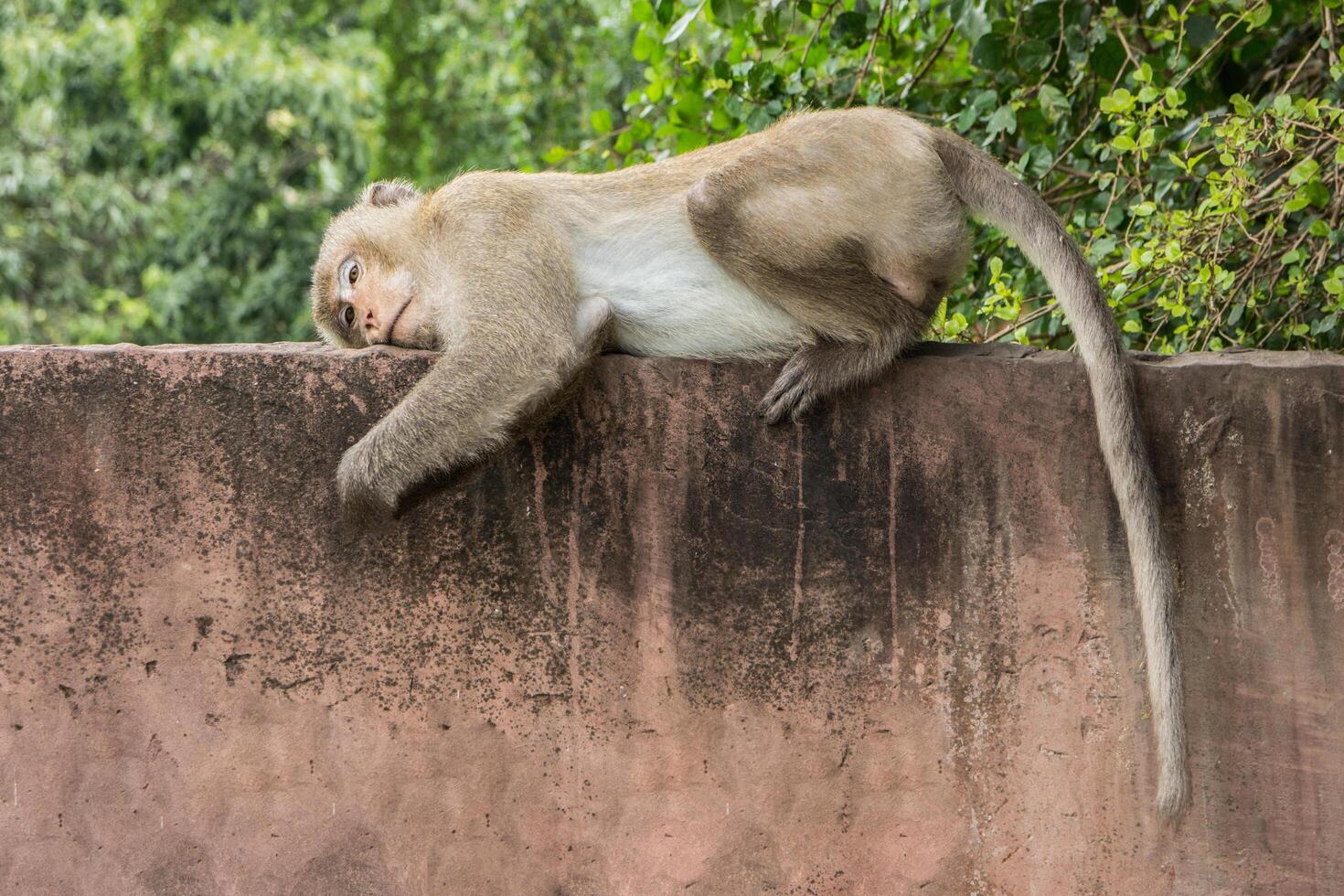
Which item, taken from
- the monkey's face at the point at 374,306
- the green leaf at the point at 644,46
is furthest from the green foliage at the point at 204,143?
the monkey's face at the point at 374,306

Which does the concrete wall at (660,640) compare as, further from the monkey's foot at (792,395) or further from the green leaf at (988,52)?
the green leaf at (988,52)

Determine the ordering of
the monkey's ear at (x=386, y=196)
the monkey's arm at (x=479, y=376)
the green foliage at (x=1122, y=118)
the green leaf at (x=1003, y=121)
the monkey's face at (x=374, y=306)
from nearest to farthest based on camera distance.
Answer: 1. the monkey's arm at (x=479, y=376)
2. the monkey's face at (x=374, y=306)
3. the green foliage at (x=1122, y=118)
4. the monkey's ear at (x=386, y=196)
5. the green leaf at (x=1003, y=121)

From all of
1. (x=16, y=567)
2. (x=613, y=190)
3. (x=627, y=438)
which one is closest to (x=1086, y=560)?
(x=627, y=438)

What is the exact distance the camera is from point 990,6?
4191 millimetres

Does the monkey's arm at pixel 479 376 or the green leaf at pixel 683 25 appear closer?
the monkey's arm at pixel 479 376

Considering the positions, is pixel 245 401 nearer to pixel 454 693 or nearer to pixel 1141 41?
pixel 454 693

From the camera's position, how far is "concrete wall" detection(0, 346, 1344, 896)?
285 cm

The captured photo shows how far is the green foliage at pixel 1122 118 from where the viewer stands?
11.8ft

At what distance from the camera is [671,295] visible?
3.33 metres

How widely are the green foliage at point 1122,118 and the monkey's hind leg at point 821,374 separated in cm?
72

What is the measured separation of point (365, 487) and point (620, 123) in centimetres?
726

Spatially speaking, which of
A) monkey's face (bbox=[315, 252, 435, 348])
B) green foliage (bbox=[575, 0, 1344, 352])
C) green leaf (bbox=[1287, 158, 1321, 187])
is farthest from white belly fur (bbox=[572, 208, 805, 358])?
green leaf (bbox=[1287, 158, 1321, 187])

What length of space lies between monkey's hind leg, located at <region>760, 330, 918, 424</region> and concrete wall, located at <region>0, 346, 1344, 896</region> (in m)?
0.06

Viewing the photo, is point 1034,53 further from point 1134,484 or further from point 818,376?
point 1134,484
